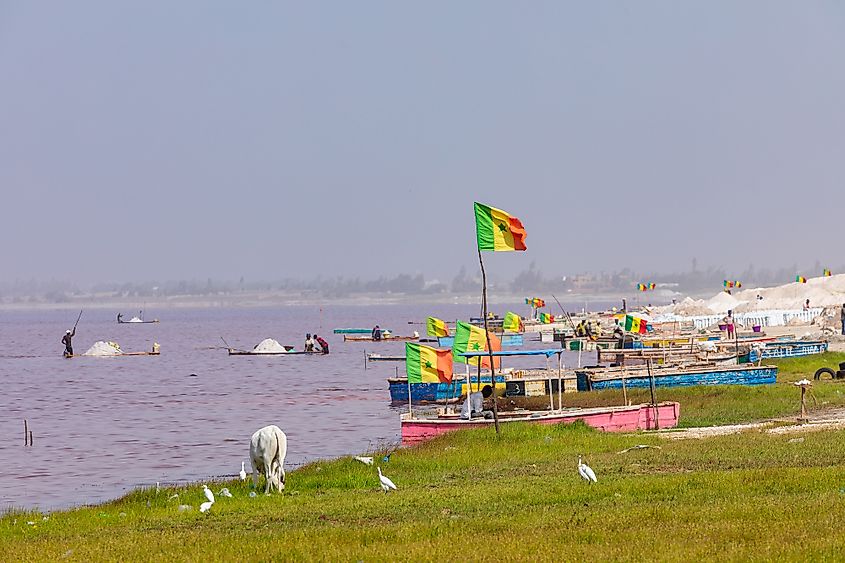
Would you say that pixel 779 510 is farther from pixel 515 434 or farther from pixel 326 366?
pixel 326 366

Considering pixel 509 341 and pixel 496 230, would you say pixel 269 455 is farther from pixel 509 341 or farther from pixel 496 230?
pixel 509 341

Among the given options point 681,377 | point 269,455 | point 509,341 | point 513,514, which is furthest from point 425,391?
point 509,341

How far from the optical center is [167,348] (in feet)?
464

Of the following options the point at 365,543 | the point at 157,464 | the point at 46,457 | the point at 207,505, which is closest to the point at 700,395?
the point at 157,464

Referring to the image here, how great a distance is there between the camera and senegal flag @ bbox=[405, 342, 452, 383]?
3472 cm

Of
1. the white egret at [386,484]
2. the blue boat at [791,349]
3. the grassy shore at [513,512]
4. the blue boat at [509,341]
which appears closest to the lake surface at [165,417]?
the grassy shore at [513,512]

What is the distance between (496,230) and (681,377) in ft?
78.6

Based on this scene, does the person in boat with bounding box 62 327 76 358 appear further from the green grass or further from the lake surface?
the green grass

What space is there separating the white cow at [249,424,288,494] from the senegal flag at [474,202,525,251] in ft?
31.8

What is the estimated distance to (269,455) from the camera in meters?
23.9

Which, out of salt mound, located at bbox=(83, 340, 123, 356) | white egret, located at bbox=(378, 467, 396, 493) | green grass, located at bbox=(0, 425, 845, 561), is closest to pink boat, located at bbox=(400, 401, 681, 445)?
green grass, located at bbox=(0, 425, 845, 561)

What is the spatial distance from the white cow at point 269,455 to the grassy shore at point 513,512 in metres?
0.48

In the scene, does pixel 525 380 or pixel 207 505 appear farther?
pixel 525 380

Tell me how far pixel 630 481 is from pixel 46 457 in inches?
1078
